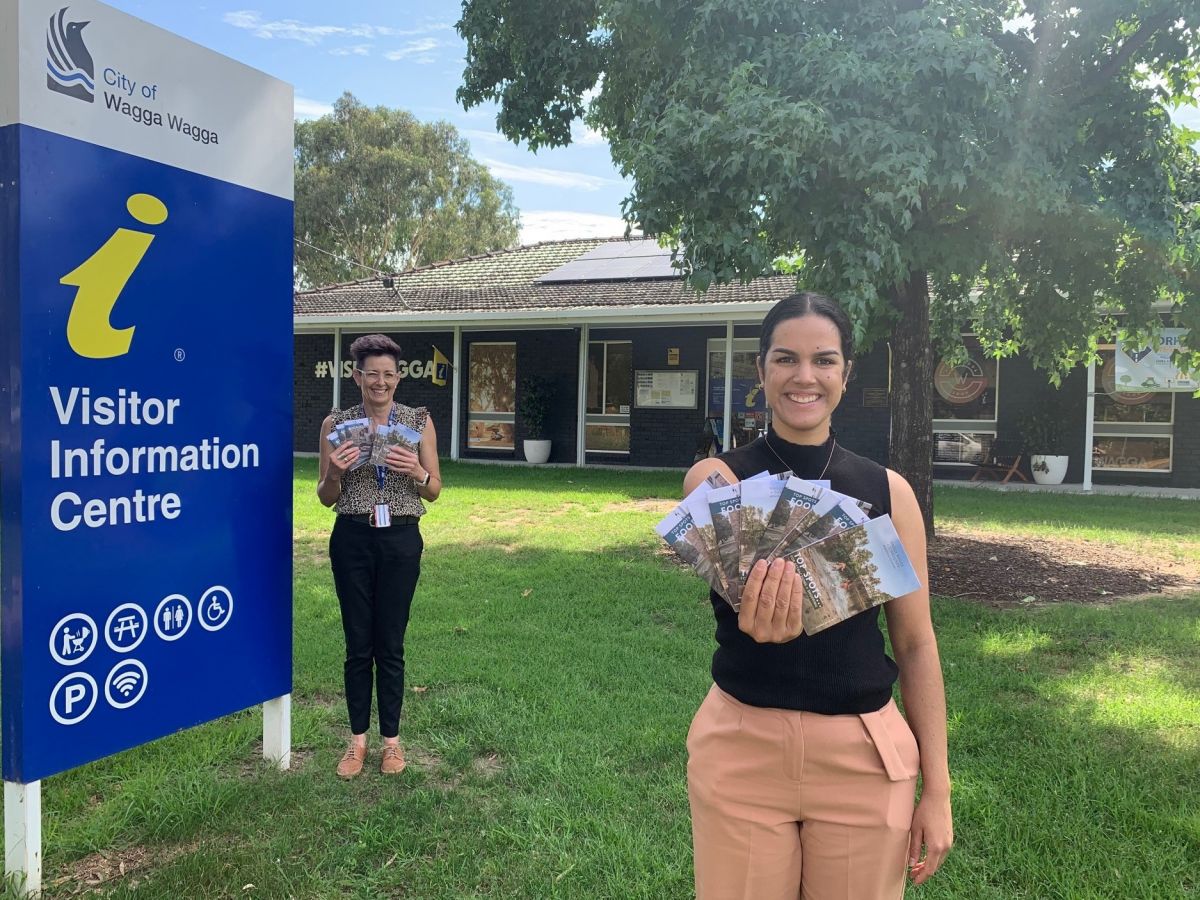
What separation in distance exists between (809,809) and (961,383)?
1505 centimetres

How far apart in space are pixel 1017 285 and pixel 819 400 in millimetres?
8061

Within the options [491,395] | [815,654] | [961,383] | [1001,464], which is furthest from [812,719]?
[491,395]

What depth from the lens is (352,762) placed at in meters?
3.75

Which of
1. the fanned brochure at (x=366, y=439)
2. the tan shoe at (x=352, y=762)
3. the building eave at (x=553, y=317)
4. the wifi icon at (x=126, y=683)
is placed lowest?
the tan shoe at (x=352, y=762)

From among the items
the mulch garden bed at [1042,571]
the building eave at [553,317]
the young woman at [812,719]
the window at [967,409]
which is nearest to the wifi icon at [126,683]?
the young woman at [812,719]

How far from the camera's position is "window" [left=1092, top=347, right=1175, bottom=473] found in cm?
1429

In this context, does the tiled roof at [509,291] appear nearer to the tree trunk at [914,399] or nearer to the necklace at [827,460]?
the tree trunk at [914,399]

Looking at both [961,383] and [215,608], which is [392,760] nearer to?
[215,608]

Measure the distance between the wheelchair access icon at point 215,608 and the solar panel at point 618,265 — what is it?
14.2 m

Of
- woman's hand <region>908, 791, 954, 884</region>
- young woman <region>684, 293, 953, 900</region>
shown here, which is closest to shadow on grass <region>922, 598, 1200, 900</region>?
woman's hand <region>908, 791, 954, 884</region>

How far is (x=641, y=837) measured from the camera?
3158 mm

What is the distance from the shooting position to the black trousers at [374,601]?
361 centimetres

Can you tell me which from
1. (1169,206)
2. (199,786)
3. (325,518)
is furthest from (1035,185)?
(325,518)

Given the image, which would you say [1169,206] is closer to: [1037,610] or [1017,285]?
[1017,285]
